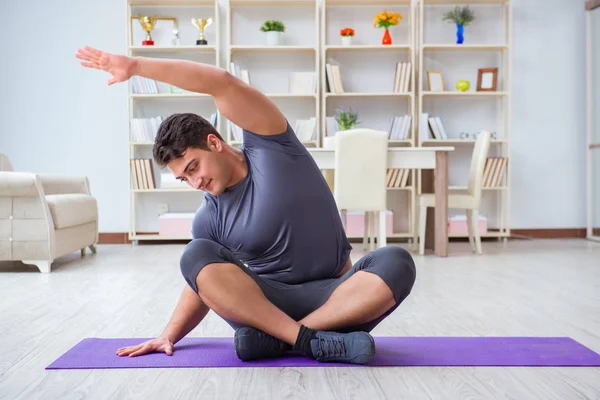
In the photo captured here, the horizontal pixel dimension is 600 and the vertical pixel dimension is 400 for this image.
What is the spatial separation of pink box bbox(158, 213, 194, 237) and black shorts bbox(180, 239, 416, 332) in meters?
3.85

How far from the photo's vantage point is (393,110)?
19.5 ft

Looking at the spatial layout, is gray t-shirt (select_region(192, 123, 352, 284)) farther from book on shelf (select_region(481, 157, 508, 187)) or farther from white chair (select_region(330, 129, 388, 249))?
book on shelf (select_region(481, 157, 508, 187))

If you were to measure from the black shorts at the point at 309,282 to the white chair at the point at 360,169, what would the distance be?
256 cm

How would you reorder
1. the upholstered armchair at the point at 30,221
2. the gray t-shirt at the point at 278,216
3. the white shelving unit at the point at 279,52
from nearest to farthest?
1. the gray t-shirt at the point at 278,216
2. the upholstered armchair at the point at 30,221
3. the white shelving unit at the point at 279,52

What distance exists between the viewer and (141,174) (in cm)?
566

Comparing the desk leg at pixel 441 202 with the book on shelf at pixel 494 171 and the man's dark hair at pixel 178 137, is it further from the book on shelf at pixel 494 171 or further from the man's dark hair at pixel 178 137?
the man's dark hair at pixel 178 137

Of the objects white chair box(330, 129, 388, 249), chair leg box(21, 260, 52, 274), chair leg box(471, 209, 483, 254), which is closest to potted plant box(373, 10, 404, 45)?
white chair box(330, 129, 388, 249)

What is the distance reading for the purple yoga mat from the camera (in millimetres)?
1785

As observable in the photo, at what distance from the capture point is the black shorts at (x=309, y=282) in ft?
5.63

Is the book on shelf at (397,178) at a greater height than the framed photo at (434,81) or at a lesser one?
lesser

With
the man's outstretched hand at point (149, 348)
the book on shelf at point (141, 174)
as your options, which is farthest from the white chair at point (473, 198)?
the man's outstretched hand at point (149, 348)

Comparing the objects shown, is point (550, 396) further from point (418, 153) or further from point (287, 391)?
point (418, 153)

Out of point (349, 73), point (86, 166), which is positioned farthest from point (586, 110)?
point (86, 166)

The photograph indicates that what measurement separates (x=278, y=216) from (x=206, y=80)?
0.46 metres
